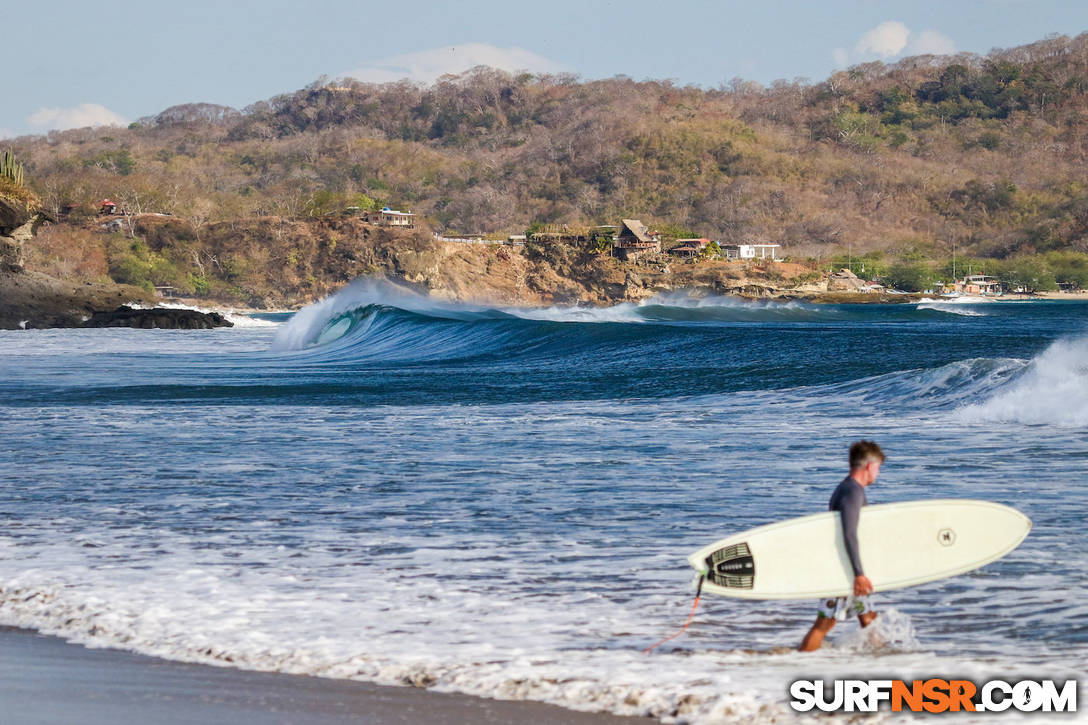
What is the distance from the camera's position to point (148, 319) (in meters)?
46.1

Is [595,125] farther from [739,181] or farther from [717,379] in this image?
[717,379]

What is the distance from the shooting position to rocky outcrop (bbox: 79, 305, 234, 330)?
1812 inches

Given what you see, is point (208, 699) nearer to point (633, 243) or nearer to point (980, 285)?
point (633, 243)

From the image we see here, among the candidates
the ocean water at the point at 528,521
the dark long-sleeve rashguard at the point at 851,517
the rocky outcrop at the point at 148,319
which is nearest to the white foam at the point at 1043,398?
the ocean water at the point at 528,521

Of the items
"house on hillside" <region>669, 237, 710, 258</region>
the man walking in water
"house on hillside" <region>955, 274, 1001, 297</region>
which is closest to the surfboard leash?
the man walking in water

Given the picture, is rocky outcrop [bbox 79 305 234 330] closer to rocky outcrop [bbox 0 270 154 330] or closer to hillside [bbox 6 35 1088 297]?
rocky outcrop [bbox 0 270 154 330]

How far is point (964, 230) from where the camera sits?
164 meters

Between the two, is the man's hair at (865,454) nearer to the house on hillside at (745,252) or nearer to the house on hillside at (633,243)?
the house on hillside at (633,243)

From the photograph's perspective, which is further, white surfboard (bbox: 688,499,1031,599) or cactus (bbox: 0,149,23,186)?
cactus (bbox: 0,149,23,186)

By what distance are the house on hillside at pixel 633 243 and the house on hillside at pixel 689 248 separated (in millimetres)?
2375

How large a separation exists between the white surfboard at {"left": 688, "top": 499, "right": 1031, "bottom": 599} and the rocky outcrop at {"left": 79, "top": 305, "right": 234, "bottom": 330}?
43.8 meters

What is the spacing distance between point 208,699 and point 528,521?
3.40 meters

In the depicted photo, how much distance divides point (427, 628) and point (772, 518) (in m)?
2.86

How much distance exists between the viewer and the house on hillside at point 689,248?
12588cm
